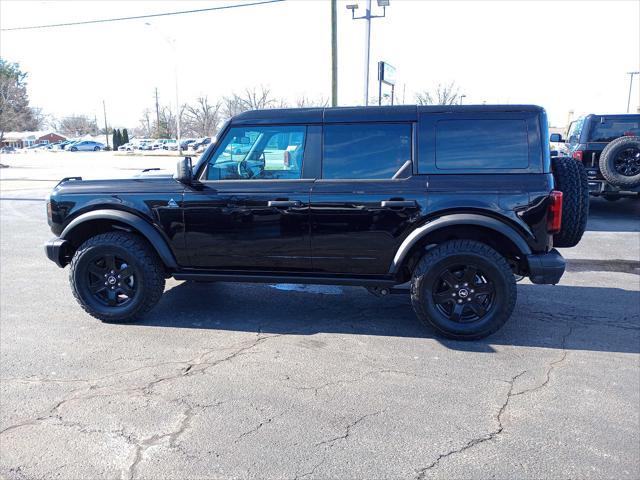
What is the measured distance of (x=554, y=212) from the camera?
4.09 metres

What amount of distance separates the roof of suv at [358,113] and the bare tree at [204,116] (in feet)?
228

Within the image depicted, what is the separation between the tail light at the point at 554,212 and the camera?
4059mm

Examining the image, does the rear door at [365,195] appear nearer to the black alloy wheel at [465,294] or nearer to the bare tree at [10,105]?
the black alloy wheel at [465,294]

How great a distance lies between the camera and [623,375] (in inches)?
147

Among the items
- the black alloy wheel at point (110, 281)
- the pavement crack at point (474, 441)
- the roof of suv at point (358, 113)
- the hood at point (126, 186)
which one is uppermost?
the roof of suv at point (358, 113)

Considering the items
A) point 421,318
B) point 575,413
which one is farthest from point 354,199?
point 575,413

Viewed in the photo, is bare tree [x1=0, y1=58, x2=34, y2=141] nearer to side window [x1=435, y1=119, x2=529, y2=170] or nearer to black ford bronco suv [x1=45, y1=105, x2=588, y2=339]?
black ford bronco suv [x1=45, y1=105, x2=588, y2=339]

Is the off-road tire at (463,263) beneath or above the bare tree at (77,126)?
beneath

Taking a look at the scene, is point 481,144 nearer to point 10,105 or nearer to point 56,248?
point 56,248

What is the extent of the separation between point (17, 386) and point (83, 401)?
592 mm

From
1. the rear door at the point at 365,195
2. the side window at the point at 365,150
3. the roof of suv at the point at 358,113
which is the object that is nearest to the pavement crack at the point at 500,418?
the rear door at the point at 365,195

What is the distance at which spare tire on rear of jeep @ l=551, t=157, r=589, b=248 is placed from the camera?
4434mm

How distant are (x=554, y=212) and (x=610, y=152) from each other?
7.09m

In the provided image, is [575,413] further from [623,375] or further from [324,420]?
[324,420]
